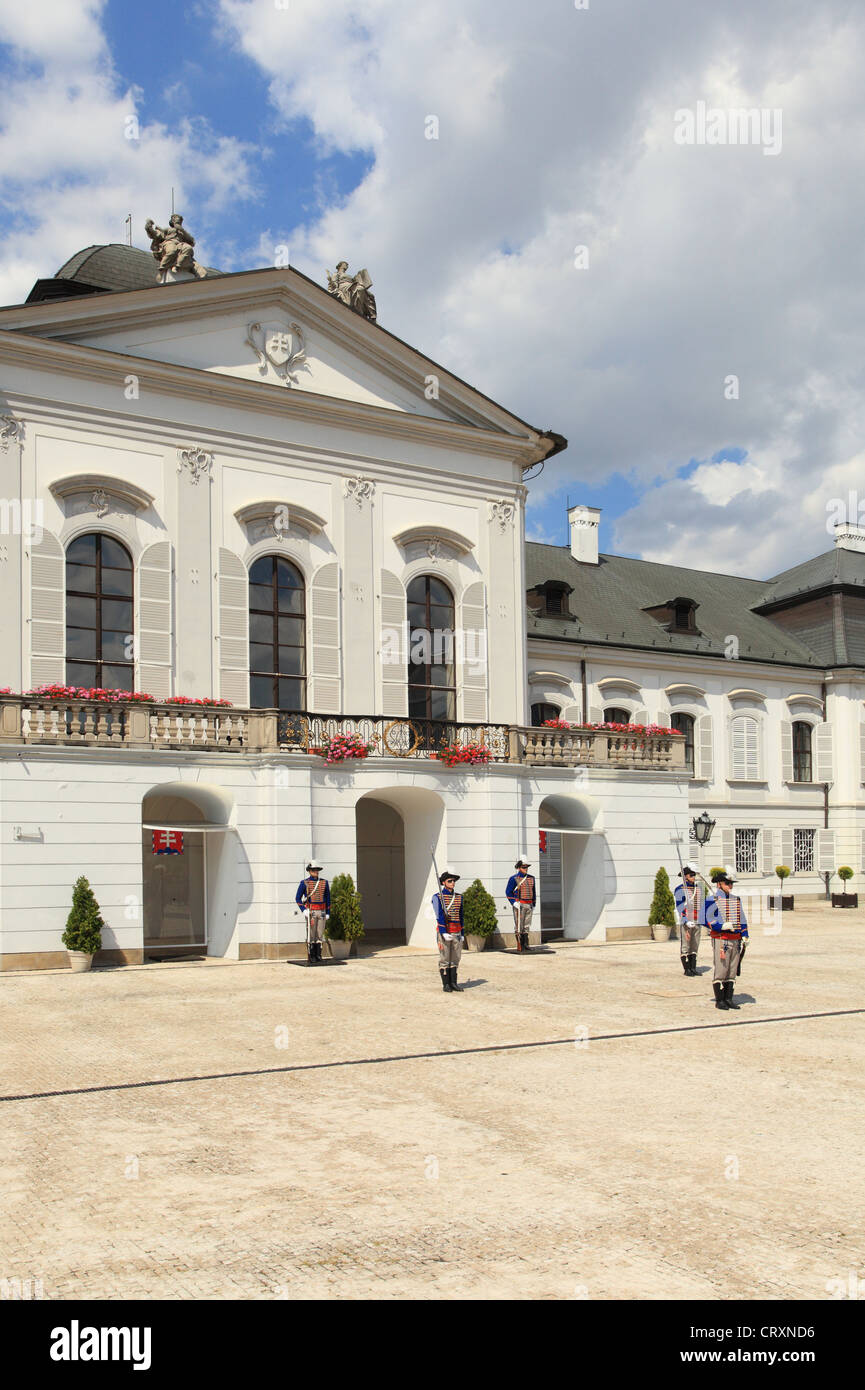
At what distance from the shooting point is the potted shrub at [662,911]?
26750 mm

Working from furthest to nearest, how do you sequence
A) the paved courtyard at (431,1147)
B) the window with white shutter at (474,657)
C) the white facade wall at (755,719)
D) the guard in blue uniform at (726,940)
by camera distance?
the white facade wall at (755,719) → the window with white shutter at (474,657) → the guard in blue uniform at (726,940) → the paved courtyard at (431,1147)

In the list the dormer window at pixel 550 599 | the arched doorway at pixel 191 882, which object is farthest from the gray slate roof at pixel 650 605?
the arched doorway at pixel 191 882

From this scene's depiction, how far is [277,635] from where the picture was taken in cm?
2569

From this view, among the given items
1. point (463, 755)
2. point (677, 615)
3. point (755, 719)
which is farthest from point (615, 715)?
point (463, 755)

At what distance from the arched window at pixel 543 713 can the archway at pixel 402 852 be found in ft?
25.7

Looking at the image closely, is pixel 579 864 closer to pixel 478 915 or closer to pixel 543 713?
pixel 478 915

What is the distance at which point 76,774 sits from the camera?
2042 cm

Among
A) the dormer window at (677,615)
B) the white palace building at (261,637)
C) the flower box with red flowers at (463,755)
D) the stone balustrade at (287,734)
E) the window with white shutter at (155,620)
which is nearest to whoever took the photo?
the stone balustrade at (287,734)

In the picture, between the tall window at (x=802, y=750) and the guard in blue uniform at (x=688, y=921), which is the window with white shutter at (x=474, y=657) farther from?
the tall window at (x=802, y=750)

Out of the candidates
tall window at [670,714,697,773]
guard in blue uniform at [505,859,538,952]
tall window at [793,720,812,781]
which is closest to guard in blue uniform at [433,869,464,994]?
guard in blue uniform at [505,859,538,952]

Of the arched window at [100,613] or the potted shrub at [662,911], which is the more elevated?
the arched window at [100,613]
